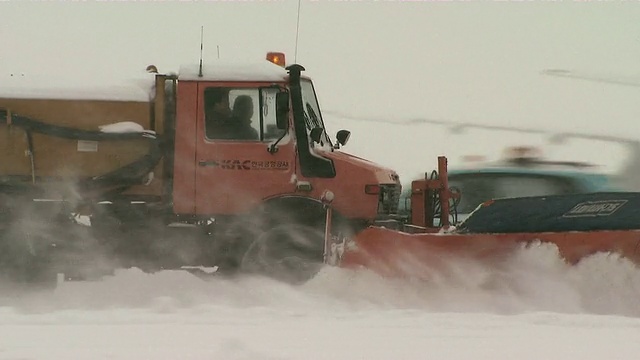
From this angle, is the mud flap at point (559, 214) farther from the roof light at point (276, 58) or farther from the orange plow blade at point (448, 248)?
the roof light at point (276, 58)

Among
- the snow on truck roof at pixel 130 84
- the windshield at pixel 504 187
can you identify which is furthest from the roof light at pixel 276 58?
the windshield at pixel 504 187

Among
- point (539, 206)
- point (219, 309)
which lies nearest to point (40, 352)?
point (219, 309)

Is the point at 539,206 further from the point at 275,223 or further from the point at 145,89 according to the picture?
the point at 145,89

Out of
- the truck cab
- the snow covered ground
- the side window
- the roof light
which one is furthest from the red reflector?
the roof light

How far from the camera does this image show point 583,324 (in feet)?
21.7

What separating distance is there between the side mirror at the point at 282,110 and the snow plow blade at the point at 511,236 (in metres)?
1.35

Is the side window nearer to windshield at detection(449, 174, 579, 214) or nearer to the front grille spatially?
the front grille

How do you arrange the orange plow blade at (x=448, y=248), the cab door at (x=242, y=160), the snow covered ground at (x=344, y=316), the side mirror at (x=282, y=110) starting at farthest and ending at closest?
the cab door at (x=242, y=160) < the side mirror at (x=282, y=110) < the orange plow blade at (x=448, y=248) < the snow covered ground at (x=344, y=316)

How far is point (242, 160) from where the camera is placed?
314 inches

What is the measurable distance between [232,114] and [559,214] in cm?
331

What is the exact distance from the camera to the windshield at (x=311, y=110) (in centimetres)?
813

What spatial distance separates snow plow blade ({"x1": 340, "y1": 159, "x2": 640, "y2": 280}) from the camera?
6.95 m

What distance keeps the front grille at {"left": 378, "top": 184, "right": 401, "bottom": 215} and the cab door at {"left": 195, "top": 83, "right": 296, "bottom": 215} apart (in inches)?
36.8

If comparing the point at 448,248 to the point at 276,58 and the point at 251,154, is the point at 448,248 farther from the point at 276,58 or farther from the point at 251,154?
the point at 276,58
